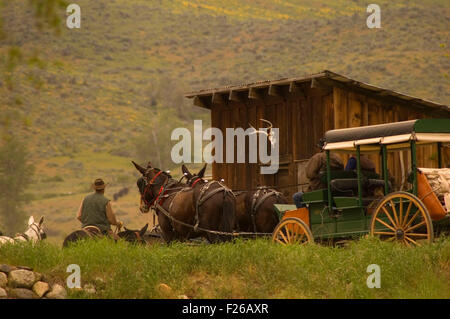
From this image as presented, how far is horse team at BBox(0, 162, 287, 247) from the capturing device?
1498 centimetres

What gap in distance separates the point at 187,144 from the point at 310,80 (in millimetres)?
46447

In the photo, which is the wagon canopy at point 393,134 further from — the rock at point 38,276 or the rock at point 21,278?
the rock at point 21,278

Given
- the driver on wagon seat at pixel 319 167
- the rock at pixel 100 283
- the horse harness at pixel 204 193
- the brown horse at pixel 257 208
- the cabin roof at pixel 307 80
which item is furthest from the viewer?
the cabin roof at pixel 307 80

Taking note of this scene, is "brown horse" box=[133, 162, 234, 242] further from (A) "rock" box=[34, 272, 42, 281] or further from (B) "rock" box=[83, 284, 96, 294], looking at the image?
(A) "rock" box=[34, 272, 42, 281]

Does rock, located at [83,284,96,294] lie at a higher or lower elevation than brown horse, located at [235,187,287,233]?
lower

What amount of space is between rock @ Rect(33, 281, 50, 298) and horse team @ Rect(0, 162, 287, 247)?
113 inches

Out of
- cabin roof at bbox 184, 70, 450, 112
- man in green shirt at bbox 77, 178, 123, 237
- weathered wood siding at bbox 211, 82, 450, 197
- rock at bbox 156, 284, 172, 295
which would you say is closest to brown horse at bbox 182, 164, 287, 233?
man in green shirt at bbox 77, 178, 123, 237

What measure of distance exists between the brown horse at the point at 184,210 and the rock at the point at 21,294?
4.99 meters

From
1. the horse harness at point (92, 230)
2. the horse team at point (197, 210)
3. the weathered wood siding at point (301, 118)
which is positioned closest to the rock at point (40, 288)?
the horse team at point (197, 210)

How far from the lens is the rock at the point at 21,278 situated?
10578 millimetres

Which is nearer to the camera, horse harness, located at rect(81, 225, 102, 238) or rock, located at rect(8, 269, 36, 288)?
rock, located at rect(8, 269, 36, 288)
